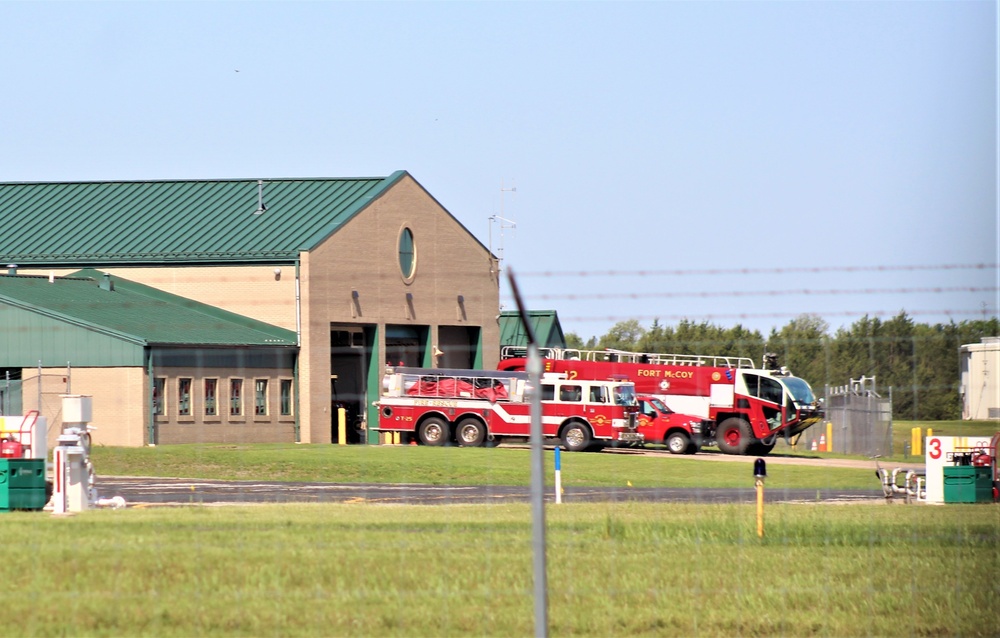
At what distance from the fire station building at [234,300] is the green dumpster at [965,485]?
1628 cm

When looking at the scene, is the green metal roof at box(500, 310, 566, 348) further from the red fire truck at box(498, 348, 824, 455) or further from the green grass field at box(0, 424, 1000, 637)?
the green grass field at box(0, 424, 1000, 637)

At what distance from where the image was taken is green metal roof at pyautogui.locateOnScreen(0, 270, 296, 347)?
38.2 m

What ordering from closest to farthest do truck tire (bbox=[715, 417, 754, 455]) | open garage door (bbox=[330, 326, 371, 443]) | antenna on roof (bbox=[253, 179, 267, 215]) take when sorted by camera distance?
truck tire (bbox=[715, 417, 754, 455]) < open garage door (bbox=[330, 326, 371, 443]) < antenna on roof (bbox=[253, 179, 267, 215])

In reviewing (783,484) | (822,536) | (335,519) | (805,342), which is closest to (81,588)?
(335,519)

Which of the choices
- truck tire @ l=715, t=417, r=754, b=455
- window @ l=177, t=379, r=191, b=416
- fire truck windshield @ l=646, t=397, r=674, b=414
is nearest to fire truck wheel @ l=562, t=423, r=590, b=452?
fire truck windshield @ l=646, t=397, r=674, b=414

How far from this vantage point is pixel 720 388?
34562 mm

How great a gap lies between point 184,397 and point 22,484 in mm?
18823

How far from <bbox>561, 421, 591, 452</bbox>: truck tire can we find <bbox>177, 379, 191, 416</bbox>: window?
10837mm

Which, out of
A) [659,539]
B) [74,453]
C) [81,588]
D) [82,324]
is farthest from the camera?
[82,324]

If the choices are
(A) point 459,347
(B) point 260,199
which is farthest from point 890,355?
(B) point 260,199

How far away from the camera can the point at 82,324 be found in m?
37.7

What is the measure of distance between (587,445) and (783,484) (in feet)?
46.2

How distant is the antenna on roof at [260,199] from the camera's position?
165ft

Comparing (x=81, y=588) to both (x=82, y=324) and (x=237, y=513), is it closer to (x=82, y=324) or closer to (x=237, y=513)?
(x=237, y=513)
